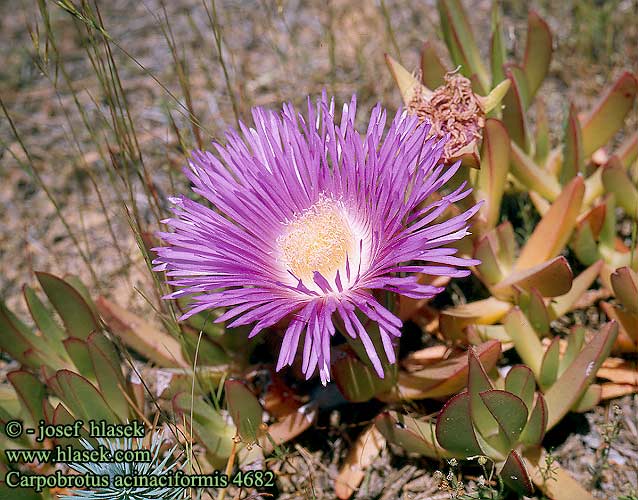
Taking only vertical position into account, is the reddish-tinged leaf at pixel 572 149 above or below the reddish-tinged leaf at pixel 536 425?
above

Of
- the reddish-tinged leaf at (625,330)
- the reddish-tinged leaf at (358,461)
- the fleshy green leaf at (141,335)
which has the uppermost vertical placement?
the fleshy green leaf at (141,335)

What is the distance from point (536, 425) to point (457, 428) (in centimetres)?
15

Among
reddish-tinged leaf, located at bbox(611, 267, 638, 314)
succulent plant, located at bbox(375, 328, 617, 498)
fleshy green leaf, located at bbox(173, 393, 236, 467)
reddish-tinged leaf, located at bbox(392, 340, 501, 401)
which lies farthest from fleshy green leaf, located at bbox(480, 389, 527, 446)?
fleshy green leaf, located at bbox(173, 393, 236, 467)

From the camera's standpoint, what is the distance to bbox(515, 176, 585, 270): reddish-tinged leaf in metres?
1.48

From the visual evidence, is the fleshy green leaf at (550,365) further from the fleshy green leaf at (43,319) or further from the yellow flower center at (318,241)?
the fleshy green leaf at (43,319)

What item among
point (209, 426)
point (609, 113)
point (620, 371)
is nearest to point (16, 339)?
point (209, 426)

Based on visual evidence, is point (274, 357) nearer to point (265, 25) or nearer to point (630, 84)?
point (630, 84)

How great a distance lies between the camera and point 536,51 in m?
1.69

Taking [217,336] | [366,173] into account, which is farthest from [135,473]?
[366,173]

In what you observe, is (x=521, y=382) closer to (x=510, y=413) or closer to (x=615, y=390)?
(x=510, y=413)

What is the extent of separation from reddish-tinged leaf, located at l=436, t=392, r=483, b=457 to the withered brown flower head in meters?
0.45

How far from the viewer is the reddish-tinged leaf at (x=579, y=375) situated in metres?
1.29

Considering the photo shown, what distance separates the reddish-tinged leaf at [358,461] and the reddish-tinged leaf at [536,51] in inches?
36.4

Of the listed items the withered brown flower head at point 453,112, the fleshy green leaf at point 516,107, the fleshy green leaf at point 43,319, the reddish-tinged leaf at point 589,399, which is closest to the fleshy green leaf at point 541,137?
the fleshy green leaf at point 516,107
